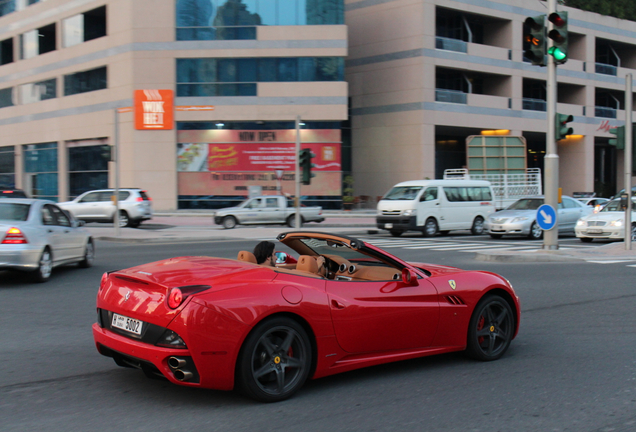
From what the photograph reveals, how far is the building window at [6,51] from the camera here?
4600 cm

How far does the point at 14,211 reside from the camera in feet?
34.7

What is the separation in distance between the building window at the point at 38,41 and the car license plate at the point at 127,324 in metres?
43.9

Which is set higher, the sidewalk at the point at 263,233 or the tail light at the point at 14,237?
the tail light at the point at 14,237

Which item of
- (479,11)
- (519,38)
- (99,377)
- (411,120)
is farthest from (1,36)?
(99,377)

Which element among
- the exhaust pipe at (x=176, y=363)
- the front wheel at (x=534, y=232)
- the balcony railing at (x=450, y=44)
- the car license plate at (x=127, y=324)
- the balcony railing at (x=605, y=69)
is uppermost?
the balcony railing at (x=605, y=69)

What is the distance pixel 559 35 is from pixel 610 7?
1594 inches

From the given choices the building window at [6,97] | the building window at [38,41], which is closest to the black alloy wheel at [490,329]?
the building window at [38,41]

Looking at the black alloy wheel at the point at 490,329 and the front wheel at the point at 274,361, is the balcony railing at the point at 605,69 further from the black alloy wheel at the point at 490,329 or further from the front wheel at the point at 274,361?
the front wheel at the point at 274,361

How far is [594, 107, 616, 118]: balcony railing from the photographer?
1886 inches

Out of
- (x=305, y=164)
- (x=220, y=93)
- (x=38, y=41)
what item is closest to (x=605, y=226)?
(x=305, y=164)

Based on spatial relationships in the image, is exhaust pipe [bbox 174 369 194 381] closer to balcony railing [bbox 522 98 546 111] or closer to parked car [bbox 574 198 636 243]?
parked car [bbox 574 198 636 243]

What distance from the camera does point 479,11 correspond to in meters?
39.6

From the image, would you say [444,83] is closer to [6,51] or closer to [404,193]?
[404,193]

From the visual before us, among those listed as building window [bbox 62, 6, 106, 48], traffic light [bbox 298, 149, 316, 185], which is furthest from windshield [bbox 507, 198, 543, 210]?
building window [bbox 62, 6, 106, 48]
